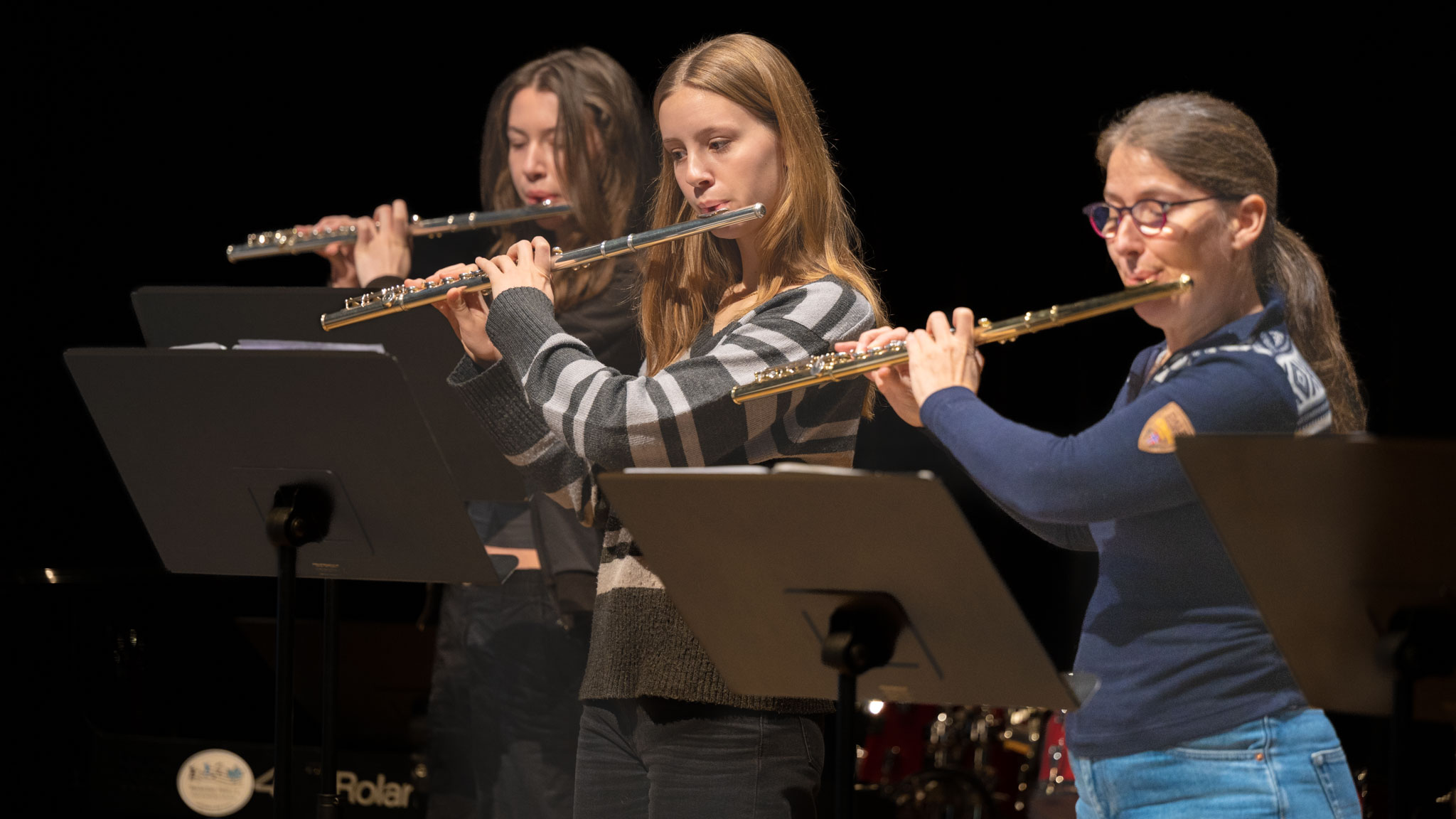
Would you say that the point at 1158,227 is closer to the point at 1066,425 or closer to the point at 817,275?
the point at 817,275

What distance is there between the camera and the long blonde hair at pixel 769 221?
177 cm

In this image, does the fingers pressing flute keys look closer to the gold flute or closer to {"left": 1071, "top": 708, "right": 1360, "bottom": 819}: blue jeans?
the gold flute

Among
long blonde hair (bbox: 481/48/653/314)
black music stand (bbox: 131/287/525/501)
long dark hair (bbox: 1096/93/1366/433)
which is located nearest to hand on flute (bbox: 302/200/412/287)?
long blonde hair (bbox: 481/48/653/314)

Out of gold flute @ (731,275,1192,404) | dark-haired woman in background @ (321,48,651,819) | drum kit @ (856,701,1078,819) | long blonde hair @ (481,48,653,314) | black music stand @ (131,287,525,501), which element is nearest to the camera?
gold flute @ (731,275,1192,404)

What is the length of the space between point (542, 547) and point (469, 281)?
49 centimetres

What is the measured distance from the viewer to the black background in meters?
2.77

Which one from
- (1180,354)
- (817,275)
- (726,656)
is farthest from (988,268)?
(726,656)

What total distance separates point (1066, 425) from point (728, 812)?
1.89 m

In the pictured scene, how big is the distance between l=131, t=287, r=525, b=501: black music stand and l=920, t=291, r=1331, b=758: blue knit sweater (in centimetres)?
96

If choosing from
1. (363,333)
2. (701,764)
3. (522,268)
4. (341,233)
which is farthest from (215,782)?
(701,764)

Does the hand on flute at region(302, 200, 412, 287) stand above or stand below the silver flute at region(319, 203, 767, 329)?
above

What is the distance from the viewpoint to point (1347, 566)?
1.17m

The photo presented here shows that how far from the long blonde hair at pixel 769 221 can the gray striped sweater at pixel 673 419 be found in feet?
0.16

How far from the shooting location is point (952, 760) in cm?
311
